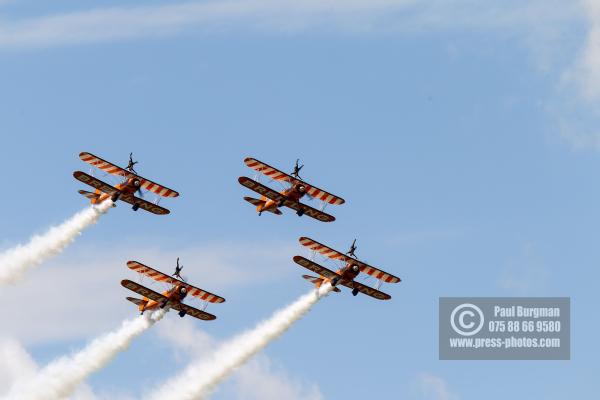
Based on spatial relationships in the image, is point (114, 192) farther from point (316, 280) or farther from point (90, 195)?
point (316, 280)

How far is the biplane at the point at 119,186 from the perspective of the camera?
7657 inches

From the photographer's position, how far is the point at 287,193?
648ft

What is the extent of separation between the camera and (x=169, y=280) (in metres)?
195

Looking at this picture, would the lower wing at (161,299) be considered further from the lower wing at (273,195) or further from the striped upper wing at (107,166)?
the lower wing at (273,195)

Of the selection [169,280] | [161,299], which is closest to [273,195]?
[169,280]

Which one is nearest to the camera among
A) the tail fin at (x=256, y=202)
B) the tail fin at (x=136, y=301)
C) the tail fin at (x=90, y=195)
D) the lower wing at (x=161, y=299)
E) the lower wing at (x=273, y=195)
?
the lower wing at (x=161, y=299)

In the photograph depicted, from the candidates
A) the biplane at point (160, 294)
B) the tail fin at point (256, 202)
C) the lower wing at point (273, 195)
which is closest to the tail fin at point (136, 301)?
the biplane at point (160, 294)

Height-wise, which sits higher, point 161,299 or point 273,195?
point 273,195

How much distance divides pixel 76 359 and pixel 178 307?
10.4 meters

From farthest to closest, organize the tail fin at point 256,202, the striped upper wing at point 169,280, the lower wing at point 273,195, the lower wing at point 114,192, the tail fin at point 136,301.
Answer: the tail fin at point 256,202 < the lower wing at point 273,195 < the striped upper wing at point 169,280 < the tail fin at point 136,301 < the lower wing at point 114,192

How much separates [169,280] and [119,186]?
8.98 metres

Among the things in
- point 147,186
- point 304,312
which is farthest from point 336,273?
point 147,186

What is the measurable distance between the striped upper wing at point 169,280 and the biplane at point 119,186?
4866mm

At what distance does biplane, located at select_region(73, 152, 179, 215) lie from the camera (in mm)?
194500
